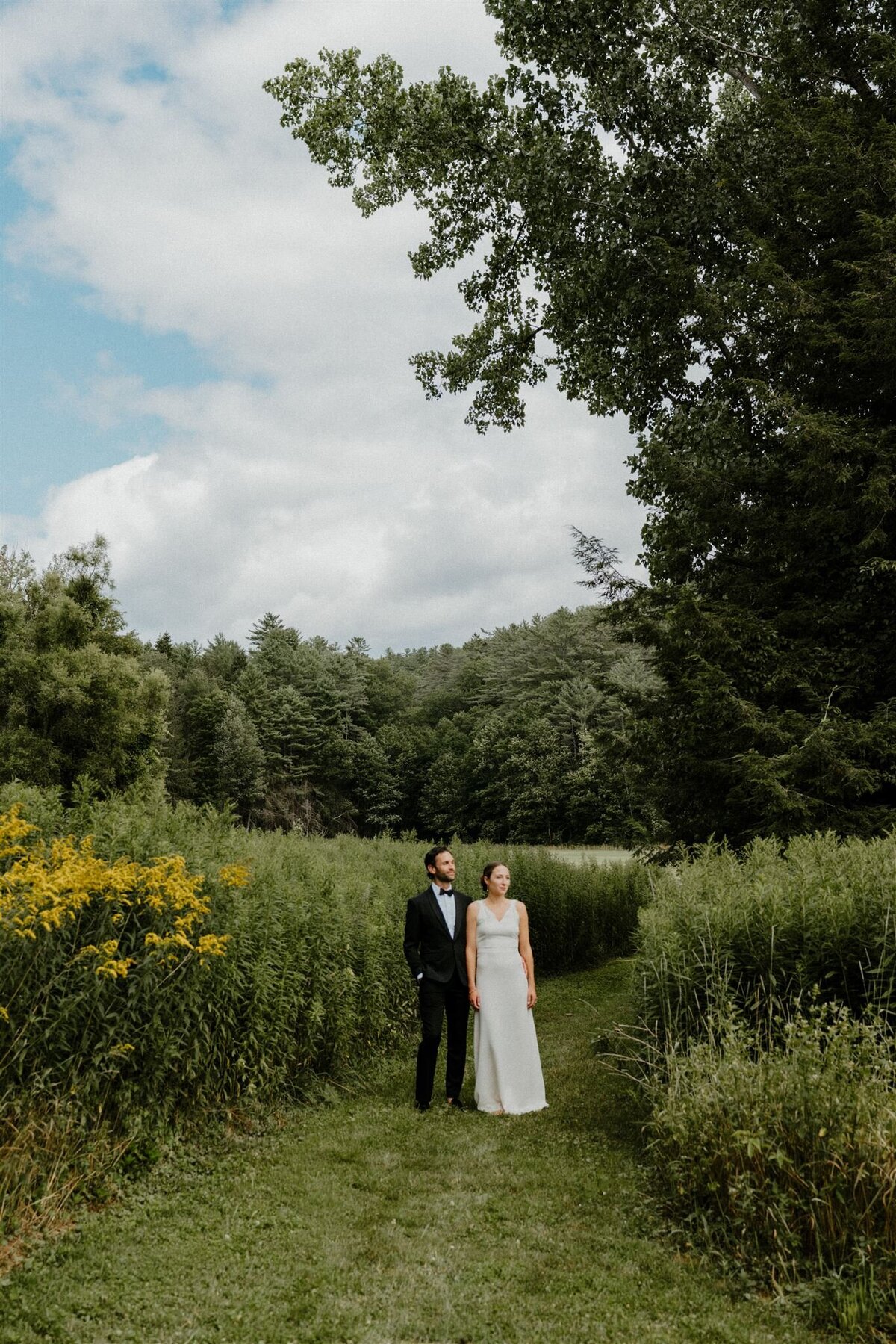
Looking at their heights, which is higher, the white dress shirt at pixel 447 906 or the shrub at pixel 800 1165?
the white dress shirt at pixel 447 906

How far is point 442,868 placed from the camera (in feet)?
25.9

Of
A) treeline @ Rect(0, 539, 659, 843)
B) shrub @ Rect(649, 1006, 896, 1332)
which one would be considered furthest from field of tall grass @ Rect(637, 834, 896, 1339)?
treeline @ Rect(0, 539, 659, 843)

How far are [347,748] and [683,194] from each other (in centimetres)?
5502

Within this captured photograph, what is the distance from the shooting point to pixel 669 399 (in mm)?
17000

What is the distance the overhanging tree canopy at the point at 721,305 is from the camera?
12078 millimetres

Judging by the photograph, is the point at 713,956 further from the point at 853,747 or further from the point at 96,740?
the point at 96,740

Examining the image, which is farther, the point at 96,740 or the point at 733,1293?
the point at 96,740

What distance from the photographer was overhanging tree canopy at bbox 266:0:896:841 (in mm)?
12078

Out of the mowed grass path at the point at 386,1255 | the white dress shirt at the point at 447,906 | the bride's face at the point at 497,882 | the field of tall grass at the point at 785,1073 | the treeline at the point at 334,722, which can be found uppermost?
the treeline at the point at 334,722

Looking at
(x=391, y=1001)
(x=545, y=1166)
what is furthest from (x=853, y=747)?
(x=545, y=1166)

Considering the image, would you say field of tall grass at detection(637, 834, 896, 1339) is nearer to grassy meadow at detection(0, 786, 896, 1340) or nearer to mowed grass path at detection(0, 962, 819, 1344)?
grassy meadow at detection(0, 786, 896, 1340)

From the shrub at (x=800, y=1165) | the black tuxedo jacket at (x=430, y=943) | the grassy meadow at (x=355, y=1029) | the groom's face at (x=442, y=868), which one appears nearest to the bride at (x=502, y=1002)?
the black tuxedo jacket at (x=430, y=943)

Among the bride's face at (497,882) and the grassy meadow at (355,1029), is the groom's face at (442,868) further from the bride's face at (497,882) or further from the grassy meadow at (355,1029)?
the grassy meadow at (355,1029)

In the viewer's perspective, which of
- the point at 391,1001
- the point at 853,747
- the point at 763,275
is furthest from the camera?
the point at 763,275
